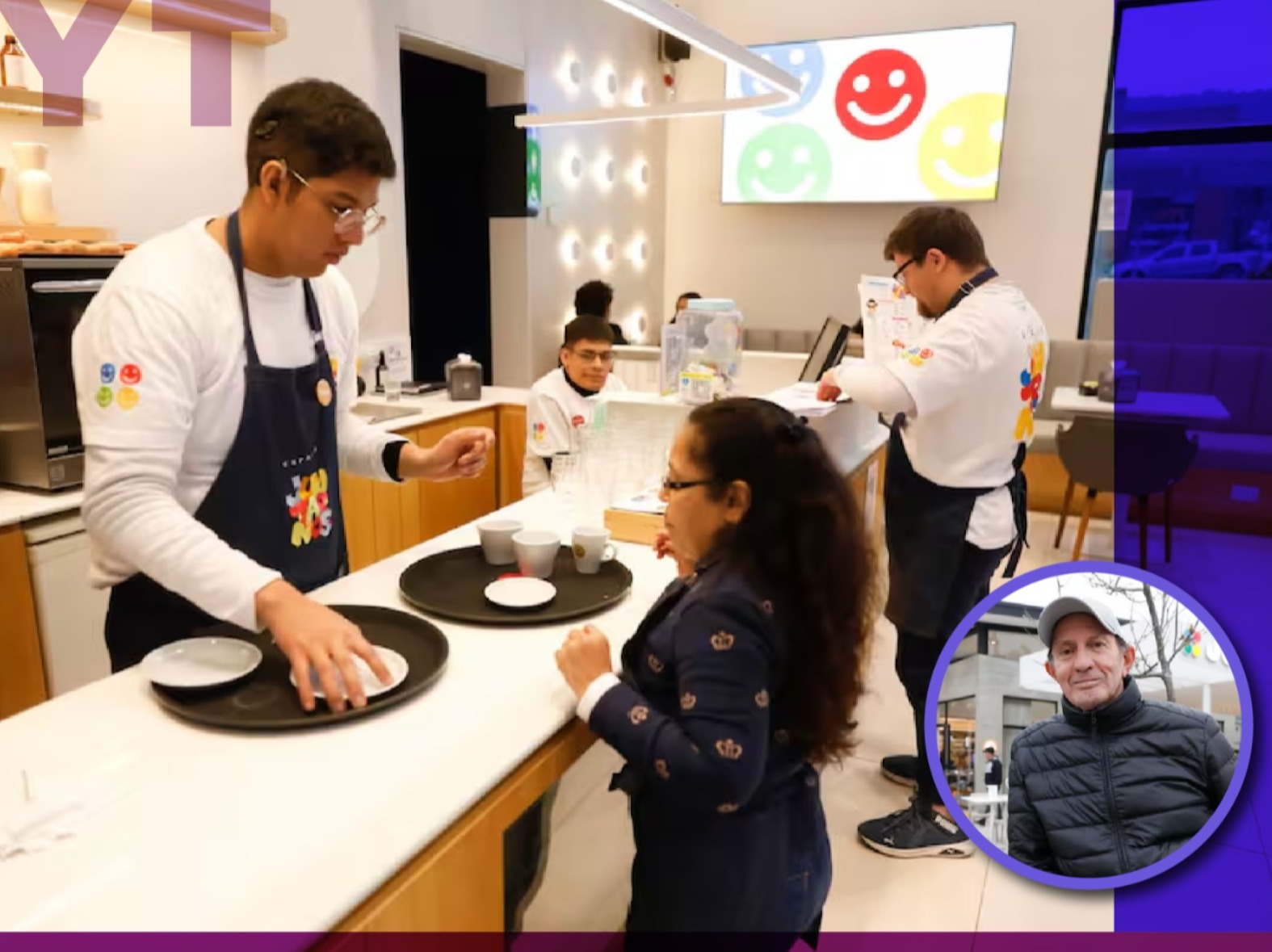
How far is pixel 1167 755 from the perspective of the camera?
1803 mm

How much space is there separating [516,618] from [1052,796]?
4.16 ft

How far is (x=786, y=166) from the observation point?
6.72m

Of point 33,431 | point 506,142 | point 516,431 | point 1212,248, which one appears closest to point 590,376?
point 516,431

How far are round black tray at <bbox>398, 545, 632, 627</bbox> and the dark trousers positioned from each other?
1054 millimetres

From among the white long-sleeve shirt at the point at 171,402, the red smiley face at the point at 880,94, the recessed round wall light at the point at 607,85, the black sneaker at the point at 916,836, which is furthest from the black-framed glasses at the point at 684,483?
the red smiley face at the point at 880,94

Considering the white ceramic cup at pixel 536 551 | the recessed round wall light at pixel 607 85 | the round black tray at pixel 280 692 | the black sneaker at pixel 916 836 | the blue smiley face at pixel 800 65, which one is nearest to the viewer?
the round black tray at pixel 280 692

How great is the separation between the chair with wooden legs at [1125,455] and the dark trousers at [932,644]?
2450 mm

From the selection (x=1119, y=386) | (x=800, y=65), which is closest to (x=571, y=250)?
(x=800, y=65)

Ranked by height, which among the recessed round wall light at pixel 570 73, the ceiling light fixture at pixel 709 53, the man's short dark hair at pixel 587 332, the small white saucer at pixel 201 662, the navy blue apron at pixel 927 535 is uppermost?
the recessed round wall light at pixel 570 73

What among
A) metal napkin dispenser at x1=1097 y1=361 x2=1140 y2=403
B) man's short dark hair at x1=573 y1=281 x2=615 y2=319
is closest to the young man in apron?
man's short dark hair at x1=573 y1=281 x2=615 y2=319

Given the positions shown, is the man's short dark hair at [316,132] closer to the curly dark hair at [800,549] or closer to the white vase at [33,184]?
the curly dark hair at [800,549]

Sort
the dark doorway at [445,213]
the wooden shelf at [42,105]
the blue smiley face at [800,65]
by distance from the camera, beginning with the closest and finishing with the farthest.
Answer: the wooden shelf at [42,105], the dark doorway at [445,213], the blue smiley face at [800,65]

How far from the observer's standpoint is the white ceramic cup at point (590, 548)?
5.40 feet

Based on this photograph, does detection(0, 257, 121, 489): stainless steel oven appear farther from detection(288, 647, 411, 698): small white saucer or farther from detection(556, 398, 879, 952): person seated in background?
detection(556, 398, 879, 952): person seated in background
